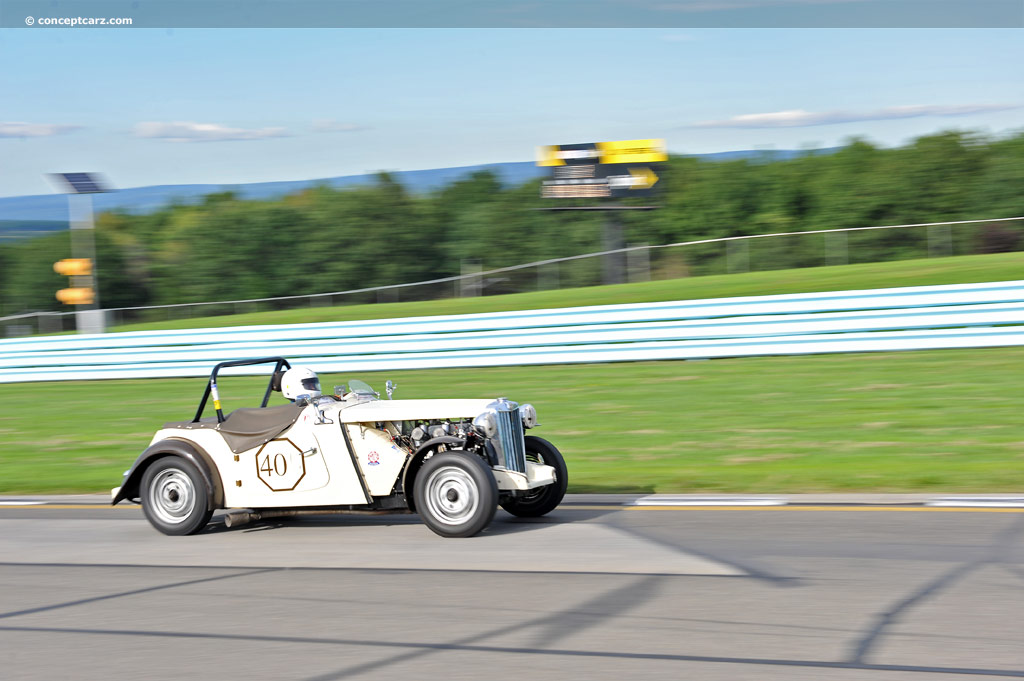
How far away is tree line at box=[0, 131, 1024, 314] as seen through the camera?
4559 cm

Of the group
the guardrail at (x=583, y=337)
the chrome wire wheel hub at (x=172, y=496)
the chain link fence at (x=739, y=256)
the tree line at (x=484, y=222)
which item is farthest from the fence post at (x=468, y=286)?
the chrome wire wheel hub at (x=172, y=496)

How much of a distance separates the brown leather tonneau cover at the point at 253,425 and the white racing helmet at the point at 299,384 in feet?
0.32

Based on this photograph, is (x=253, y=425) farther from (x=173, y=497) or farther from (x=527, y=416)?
(x=527, y=416)

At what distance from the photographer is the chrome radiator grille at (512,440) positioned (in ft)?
24.5

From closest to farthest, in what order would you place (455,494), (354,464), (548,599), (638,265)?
(548,599) < (455,494) < (354,464) < (638,265)

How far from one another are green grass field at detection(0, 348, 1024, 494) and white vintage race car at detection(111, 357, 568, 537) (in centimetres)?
211

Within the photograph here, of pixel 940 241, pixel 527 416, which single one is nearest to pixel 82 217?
pixel 940 241

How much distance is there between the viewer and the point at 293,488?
7.71 m

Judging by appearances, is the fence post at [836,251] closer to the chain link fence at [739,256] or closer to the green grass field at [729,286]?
the chain link fence at [739,256]

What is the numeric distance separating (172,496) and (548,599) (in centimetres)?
373

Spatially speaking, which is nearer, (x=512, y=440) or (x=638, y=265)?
(x=512, y=440)

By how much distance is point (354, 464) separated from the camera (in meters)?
7.52

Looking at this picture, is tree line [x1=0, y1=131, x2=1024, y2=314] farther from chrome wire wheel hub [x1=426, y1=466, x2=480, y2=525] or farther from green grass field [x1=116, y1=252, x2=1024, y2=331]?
chrome wire wheel hub [x1=426, y1=466, x2=480, y2=525]

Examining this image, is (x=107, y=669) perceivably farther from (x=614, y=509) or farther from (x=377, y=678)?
(x=614, y=509)
